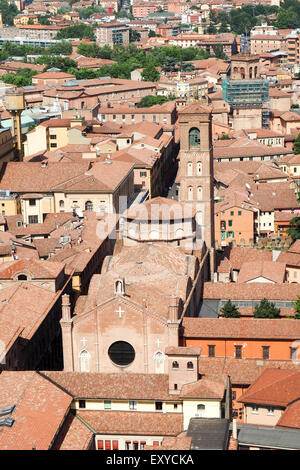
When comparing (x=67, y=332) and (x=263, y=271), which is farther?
(x=263, y=271)

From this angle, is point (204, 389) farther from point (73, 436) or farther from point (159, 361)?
point (73, 436)

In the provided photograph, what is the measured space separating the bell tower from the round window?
18551 mm

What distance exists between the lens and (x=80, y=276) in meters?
59.2

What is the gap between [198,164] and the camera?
212 feet

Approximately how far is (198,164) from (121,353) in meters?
20.3

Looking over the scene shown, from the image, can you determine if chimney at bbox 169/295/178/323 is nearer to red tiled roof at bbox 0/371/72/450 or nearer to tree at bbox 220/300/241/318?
red tiled roof at bbox 0/371/72/450

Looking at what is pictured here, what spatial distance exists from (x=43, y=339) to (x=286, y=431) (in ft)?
53.7

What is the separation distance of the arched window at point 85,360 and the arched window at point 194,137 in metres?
21.3

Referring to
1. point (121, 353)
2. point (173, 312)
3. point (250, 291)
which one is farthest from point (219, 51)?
point (173, 312)

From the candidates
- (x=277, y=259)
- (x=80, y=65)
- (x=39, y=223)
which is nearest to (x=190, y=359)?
(x=277, y=259)

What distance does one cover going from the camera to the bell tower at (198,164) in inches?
2530
